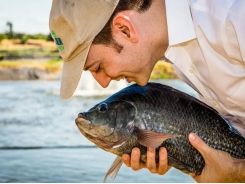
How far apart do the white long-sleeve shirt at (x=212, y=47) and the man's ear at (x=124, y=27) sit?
0.58 ft

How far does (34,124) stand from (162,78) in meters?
3.99

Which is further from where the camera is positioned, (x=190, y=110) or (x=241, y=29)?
(x=190, y=110)

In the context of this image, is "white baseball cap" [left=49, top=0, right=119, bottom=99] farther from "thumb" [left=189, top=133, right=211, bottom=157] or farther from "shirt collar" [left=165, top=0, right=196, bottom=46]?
"thumb" [left=189, top=133, right=211, bottom=157]

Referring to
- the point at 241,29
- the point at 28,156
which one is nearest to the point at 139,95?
the point at 241,29

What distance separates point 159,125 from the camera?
9.38 feet

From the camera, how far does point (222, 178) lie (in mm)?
2902

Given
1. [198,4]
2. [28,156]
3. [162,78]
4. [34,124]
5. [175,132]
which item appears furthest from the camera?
[162,78]

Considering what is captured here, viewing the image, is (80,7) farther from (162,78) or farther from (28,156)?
(162,78)

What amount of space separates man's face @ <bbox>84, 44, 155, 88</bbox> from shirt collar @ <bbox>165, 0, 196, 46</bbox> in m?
0.17

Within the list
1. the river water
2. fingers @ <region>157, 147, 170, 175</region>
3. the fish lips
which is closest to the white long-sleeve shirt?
fingers @ <region>157, 147, 170, 175</region>

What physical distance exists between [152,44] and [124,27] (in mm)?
162

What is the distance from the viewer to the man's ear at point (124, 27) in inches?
104

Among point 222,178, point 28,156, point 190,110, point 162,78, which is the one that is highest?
point 190,110

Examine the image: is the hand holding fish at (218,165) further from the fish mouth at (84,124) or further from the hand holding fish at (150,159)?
the fish mouth at (84,124)
